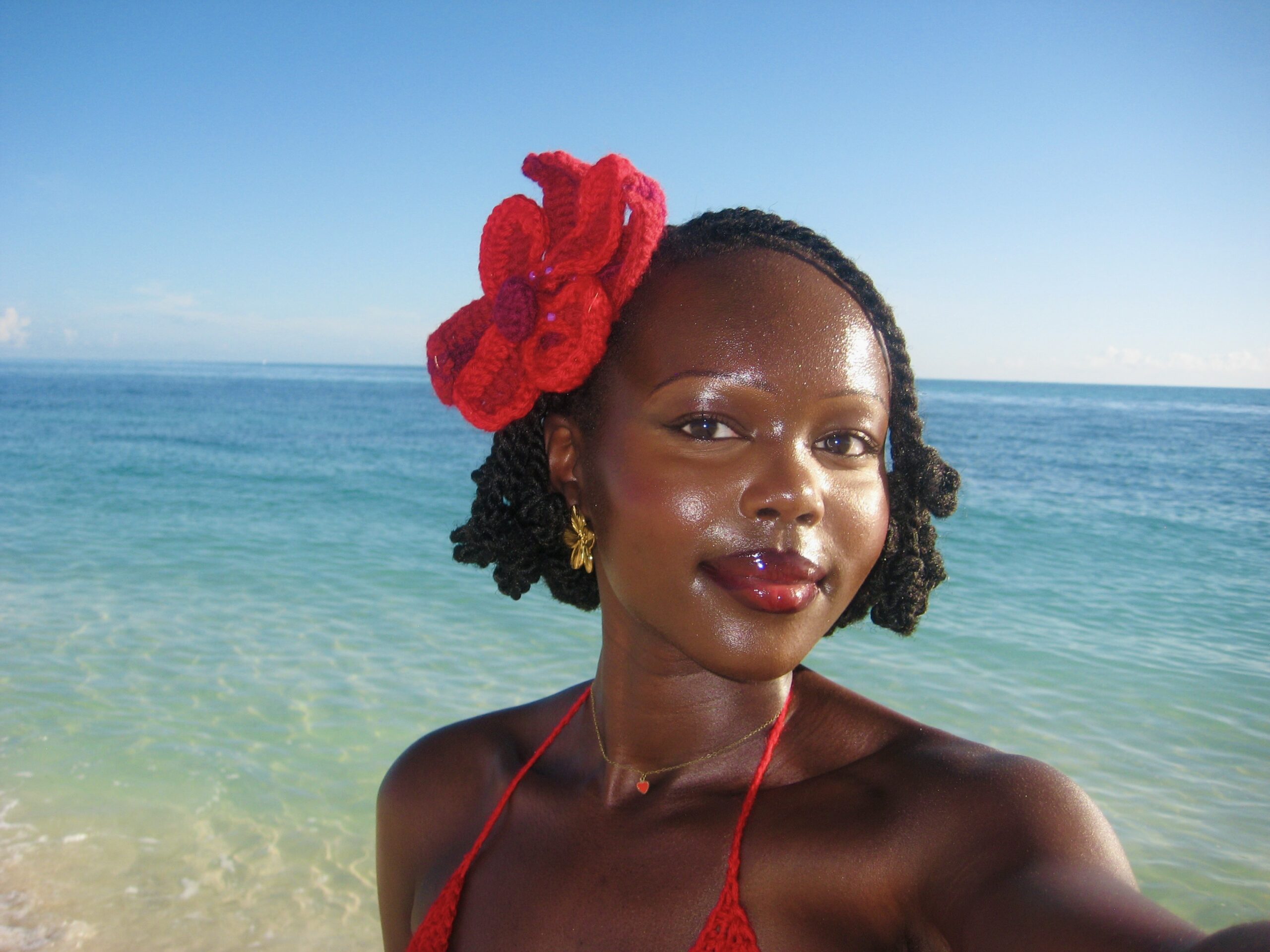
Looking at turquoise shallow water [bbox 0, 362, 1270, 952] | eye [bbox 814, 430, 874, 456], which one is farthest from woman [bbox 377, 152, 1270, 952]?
turquoise shallow water [bbox 0, 362, 1270, 952]

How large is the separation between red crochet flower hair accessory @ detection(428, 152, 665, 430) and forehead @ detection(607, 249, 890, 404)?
81mm

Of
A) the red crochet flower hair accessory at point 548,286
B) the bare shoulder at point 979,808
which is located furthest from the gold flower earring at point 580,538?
the bare shoulder at point 979,808

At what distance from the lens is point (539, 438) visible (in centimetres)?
199

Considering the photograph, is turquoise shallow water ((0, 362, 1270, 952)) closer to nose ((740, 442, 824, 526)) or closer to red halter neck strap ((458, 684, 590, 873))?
red halter neck strap ((458, 684, 590, 873))

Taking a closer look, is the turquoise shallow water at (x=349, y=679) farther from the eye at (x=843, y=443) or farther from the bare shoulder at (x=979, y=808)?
the eye at (x=843, y=443)

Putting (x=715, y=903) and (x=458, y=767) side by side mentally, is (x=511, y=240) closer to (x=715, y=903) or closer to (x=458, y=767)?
(x=458, y=767)

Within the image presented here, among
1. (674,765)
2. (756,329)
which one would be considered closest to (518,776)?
(674,765)

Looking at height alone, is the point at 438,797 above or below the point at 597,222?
below

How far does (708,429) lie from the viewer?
1.58m

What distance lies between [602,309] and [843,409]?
0.47m

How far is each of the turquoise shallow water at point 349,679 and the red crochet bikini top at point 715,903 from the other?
2249 millimetres

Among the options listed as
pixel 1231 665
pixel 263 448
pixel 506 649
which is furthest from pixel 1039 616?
pixel 263 448

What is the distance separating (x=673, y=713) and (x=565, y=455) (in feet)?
1.78

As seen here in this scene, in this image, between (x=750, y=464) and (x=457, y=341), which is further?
(x=457, y=341)
